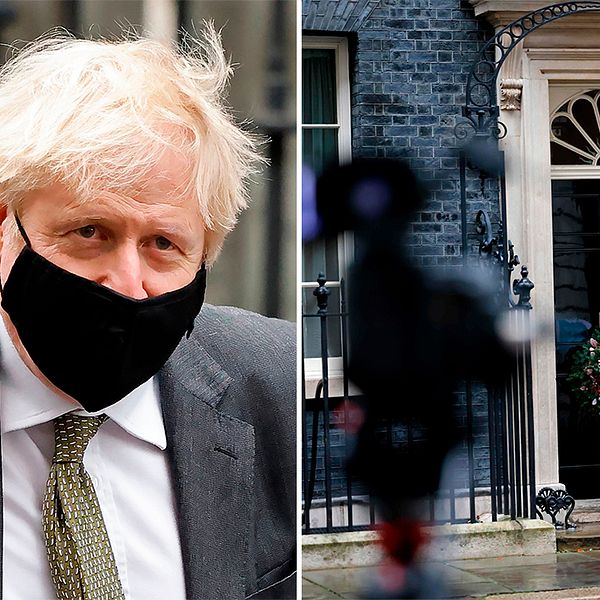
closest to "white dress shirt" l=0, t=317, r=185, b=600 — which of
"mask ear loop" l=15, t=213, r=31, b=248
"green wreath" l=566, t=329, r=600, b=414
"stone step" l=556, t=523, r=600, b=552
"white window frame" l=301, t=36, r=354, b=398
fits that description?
"mask ear loop" l=15, t=213, r=31, b=248

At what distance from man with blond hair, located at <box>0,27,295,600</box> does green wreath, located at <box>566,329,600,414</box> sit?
1.76m

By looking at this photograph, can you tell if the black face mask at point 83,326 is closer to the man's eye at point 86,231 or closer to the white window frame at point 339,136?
the man's eye at point 86,231

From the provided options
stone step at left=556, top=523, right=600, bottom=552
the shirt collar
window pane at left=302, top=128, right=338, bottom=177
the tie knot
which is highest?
window pane at left=302, top=128, right=338, bottom=177

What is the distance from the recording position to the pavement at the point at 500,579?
252 centimetres

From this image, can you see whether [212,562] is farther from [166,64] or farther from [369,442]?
[369,442]

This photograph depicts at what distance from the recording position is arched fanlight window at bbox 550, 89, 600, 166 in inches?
121

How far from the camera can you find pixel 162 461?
152cm

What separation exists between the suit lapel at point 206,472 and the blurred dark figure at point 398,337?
696mm

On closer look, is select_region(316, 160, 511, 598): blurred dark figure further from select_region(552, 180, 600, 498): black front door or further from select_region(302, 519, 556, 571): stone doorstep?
select_region(552, 180, 600, 498): black front door

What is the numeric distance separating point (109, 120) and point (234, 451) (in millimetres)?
502

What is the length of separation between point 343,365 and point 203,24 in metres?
0.95

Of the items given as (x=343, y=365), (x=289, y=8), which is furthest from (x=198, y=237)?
(x=343, y=365)

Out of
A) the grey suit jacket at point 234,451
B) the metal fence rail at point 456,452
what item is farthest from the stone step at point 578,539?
the grey suit jacket at point 234,451

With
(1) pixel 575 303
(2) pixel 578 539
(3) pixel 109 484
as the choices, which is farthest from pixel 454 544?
(3) pixel 109 484
